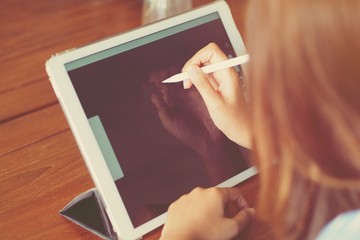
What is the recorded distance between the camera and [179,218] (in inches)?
22.9

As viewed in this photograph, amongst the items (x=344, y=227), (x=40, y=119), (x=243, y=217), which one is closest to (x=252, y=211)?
(x=243, y=217)

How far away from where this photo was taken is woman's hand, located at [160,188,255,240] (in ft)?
1.86

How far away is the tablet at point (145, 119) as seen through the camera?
0.58m

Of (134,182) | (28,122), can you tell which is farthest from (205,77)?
(28,122)

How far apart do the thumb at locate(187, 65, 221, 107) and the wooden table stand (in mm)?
128

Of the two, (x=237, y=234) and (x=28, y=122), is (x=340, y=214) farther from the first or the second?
(x=28, y=122)

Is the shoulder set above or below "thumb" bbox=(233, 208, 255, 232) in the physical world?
below

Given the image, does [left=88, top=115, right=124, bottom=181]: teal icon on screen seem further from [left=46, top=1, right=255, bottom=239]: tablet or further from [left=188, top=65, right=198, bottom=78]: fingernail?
[left=188, top=65, right=198, bottom=78]: fingernail

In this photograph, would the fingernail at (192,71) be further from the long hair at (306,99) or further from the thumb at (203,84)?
the long hair at (306,99)

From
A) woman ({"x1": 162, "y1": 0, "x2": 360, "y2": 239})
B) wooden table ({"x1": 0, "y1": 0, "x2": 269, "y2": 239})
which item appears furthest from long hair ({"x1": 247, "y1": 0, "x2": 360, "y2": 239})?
wooden table ({"x1": 0, "y1": 0, "x2": 269, "y2": 239})

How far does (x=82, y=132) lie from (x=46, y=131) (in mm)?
177

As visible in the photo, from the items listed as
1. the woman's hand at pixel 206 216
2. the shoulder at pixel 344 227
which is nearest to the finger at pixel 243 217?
the woman's hand at pixel 206 216

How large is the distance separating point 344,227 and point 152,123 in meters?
0.27

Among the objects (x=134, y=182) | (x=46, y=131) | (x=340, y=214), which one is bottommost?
(x=340, y=214)
